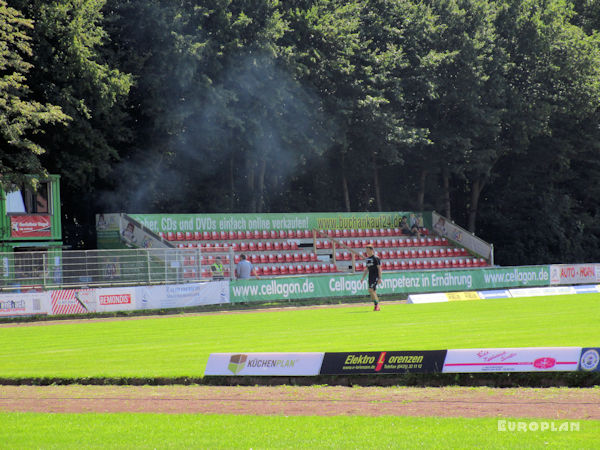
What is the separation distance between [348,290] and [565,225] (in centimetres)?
2490

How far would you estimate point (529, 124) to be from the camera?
55.7 metres

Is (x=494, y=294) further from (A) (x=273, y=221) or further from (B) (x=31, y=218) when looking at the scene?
(B) (x=31, y=218)

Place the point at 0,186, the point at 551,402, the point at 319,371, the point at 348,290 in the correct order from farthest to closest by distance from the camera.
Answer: the point at 348,290 → the point at 0,186 → the point at 319,371 → the point at 551,402

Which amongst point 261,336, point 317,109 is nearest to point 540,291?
point 317,109

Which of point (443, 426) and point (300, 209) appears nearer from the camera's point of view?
point (443, 426)

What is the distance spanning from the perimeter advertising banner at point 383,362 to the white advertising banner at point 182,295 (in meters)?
20.3

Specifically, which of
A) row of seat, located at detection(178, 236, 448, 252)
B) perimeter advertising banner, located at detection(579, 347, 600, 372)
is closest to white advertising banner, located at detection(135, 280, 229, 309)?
row of seat, located at detection(178, 236, 448, 252)

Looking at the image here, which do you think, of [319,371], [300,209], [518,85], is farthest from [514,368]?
[518,85]

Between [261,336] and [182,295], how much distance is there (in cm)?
1471

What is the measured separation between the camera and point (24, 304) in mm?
30625

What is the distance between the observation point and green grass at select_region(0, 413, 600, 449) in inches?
343

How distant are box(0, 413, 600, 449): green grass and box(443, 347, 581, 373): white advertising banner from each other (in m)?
2.88

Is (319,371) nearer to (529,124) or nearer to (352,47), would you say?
(352,47)

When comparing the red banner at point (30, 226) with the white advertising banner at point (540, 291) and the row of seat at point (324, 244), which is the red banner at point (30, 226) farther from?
the white advertising banner at point (540, 291)
